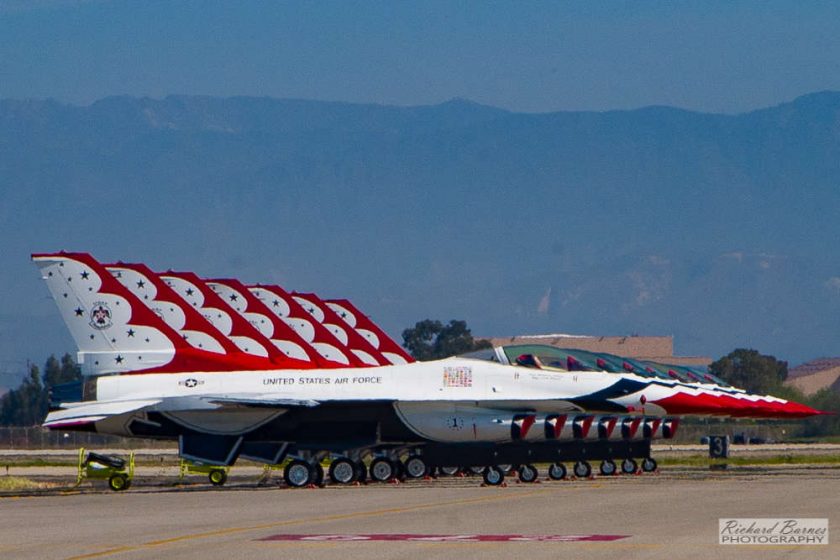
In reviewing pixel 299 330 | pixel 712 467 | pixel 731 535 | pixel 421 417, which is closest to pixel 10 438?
pixel 299 330

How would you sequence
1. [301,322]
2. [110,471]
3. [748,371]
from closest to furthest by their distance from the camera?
1. [110,471]
2. [301,322]
3. [748,371]

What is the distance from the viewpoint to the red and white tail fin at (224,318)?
122 feet

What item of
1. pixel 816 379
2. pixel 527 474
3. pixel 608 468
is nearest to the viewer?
pixel 527 474

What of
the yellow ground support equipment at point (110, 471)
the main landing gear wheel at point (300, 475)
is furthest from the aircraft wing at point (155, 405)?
the main landing gear wheel at point (300, 475)

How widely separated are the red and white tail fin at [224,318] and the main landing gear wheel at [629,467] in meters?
7.51

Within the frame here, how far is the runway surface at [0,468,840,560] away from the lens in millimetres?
17047

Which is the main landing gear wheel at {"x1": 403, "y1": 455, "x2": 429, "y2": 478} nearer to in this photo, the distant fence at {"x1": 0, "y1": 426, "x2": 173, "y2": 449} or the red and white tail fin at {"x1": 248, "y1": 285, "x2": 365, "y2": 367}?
the red and white tail fin at {"x1": 248, "y1": 285, "x2": 365, "y2": 367}

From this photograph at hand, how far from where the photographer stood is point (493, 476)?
102 feet

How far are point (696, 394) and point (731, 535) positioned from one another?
637 inches

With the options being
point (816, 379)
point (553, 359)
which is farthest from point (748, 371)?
point (553, 359)

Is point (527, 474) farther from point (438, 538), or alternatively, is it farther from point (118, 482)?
point (438, 538)

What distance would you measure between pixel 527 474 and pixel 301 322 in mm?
13420

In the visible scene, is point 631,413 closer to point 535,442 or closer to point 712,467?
point 535,442

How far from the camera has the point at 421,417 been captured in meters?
31.8
